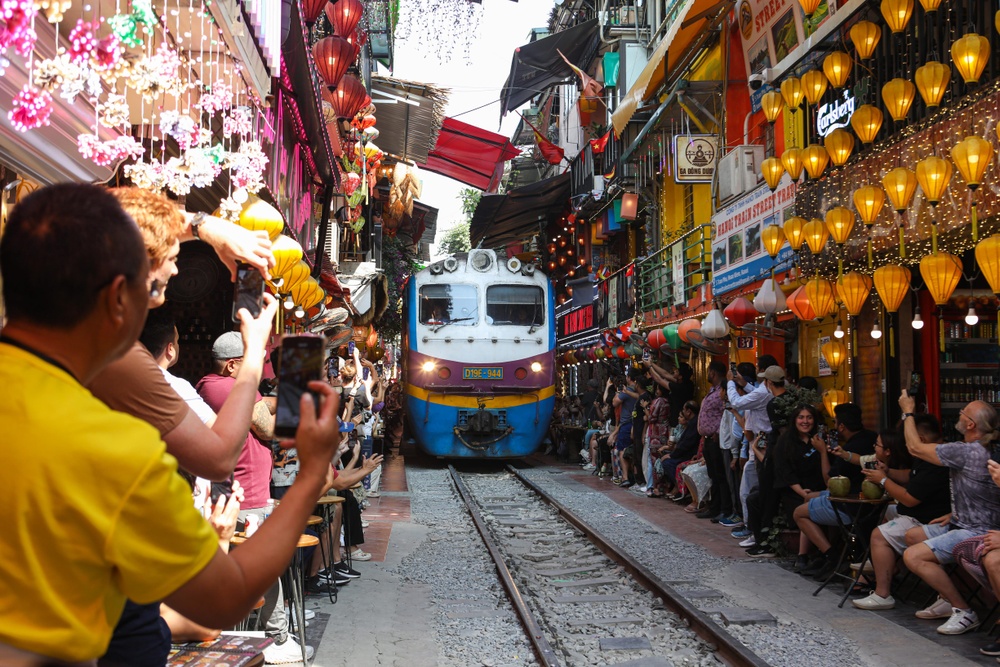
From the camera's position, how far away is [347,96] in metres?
12.6

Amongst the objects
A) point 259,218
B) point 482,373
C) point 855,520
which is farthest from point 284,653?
point 482,373

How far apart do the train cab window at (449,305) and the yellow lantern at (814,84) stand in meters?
8.67

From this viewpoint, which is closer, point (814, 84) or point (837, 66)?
point (837, 66)

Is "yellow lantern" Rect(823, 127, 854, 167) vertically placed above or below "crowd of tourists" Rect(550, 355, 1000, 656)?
above

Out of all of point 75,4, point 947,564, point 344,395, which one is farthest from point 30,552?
point 344,395

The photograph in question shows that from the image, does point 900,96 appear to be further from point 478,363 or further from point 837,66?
point 478,363

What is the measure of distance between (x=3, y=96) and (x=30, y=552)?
110 inches

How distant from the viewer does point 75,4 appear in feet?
13.5

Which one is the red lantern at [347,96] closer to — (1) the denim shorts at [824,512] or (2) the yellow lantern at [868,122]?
(2) the yellow lantern at [868,122]

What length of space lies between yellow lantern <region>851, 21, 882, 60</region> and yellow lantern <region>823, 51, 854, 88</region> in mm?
290

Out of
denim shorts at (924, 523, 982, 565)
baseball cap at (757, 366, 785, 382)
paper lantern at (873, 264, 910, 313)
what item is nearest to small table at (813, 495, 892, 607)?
denim shorts at (924, 523, 982, 565)

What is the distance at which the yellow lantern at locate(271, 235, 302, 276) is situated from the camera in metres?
7.05

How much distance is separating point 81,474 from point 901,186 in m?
7.80

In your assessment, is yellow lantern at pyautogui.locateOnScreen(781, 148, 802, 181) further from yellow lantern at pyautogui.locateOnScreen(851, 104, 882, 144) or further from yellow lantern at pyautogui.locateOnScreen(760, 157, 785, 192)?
yellow lantern at pyautogui.locateOnScreen(851, 104, 882, 144)
